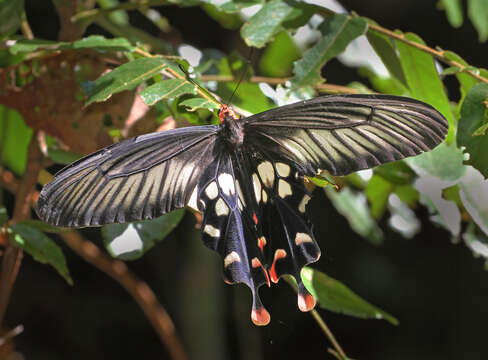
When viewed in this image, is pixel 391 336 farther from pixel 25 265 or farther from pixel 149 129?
pixel 149 129

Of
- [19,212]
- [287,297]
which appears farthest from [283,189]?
[287,297]

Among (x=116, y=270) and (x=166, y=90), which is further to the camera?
(x=116, y=270)

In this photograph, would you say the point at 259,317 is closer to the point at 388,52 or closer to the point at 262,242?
the point at 262,242

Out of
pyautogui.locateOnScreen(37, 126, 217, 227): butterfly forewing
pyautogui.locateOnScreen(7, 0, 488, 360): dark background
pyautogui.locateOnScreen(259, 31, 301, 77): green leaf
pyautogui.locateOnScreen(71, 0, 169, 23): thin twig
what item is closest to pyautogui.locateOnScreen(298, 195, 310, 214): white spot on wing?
pyautogui.locateOnScreen(37, 126, 217, 227): butterfly forewing

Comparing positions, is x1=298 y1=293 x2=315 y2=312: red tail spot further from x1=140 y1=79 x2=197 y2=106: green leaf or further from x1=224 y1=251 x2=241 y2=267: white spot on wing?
x1=140 y1=79 x2=197 y2=106: green leaf

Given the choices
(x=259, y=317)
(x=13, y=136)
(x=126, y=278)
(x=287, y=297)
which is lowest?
(x=287, y=297)

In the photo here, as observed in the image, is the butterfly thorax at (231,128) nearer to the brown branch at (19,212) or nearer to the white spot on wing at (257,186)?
the white spot on wing at (257,186)
